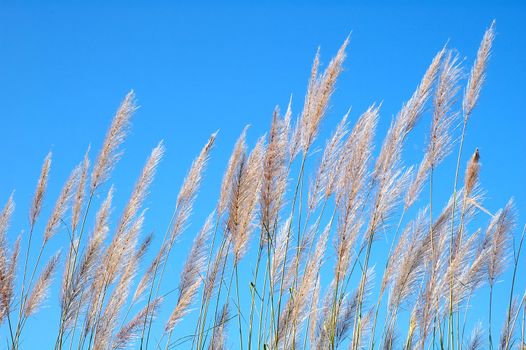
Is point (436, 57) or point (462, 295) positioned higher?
point (436, 57)

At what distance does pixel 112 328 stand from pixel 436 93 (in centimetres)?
198

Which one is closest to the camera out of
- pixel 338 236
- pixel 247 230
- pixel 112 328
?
pixel 338 236

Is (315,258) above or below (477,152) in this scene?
below

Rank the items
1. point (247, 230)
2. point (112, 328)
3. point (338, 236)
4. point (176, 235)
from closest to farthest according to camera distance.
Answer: point (338, 236) → point (247, 230) → point (112, 328) → point (176, 235)

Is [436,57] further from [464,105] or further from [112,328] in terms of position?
[112,328]

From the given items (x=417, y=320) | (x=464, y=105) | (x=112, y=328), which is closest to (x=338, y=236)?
(x=417, y=320)

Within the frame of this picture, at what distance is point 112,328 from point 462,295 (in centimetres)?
174

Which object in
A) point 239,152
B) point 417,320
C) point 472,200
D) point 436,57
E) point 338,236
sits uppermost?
point 436,57

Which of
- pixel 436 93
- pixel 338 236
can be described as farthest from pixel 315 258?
pixel 436 93

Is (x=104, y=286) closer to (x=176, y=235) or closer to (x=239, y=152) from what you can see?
(x=176, y=235)

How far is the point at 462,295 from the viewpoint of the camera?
132 inches

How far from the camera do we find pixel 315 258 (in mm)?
3398

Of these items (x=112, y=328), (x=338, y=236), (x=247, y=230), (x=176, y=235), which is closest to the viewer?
(x=338, y=236)

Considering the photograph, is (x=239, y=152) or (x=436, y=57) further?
(x=239, y=152)
